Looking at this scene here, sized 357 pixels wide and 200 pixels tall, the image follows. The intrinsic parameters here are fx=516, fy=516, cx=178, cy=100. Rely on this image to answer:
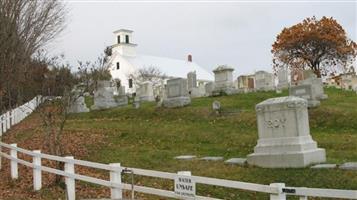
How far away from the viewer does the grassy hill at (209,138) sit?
1181cm

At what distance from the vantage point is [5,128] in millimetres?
26547

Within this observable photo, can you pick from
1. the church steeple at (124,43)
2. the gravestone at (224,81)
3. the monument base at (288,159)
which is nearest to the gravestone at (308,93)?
the gravestone at (224,81)

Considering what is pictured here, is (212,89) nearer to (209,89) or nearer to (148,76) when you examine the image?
(209,89)

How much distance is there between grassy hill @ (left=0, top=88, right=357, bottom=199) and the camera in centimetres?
1181

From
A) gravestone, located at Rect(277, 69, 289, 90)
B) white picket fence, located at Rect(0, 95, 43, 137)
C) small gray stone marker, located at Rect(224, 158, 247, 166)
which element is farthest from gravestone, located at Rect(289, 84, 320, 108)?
white picket fence, located at Rect(0, 95, 43, 137)

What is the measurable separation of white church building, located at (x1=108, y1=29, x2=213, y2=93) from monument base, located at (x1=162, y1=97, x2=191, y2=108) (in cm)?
4482

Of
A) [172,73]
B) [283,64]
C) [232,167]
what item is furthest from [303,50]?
[232,167]

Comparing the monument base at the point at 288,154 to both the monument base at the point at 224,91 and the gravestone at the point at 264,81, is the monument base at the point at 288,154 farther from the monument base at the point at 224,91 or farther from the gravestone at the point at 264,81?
the gravestone at the point at 264,81

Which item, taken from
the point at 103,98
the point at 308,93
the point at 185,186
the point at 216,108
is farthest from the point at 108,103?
the point at 185,186

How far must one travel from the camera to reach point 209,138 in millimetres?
19000

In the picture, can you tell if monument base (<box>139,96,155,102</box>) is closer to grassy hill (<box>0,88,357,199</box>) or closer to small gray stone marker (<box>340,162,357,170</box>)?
grassy hill (<box>0,88,357,199</box>)

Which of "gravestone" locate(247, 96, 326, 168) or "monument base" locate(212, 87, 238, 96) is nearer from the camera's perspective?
"gravestone" locate(247, 96, 326, 168)

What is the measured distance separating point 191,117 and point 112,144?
6354 mm

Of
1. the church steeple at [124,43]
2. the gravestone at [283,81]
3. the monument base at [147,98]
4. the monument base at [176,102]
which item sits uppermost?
the church steeple at [124,43]
